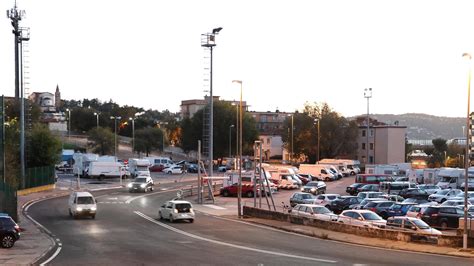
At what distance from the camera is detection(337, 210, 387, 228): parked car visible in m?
34.3

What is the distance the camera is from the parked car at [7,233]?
2773cm

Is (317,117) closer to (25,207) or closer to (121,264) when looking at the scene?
(25,207)

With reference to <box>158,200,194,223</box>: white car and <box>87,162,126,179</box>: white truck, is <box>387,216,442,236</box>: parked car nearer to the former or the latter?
<box>158,200,194,223</box>: white car

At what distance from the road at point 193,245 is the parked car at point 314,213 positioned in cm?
327

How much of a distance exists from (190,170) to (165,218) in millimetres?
66367

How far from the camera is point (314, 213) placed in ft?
127

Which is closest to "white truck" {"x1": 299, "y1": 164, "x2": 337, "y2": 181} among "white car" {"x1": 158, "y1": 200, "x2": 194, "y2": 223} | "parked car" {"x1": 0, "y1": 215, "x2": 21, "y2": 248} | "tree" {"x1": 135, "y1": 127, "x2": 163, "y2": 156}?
"white car" {"x1": 158, "y1": 200, "x2": 194, "y2": 223}

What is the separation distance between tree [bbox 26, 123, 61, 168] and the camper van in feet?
147

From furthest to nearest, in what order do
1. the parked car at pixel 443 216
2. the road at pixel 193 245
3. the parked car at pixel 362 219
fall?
the parked car at pixel 443 216, the parked car at pixel 362 219, the road at pixel 193 245

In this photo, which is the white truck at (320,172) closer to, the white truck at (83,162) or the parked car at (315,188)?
the parked car at (315,188)

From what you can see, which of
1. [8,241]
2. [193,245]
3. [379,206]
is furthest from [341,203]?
[8,241]

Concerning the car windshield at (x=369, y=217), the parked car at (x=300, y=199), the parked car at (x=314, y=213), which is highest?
the car windshield at (x=369, y=217)

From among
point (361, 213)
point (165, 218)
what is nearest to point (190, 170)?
point (165, 218)

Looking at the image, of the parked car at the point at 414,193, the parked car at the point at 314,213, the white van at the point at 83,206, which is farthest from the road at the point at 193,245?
the parked car at the point at 414,193
